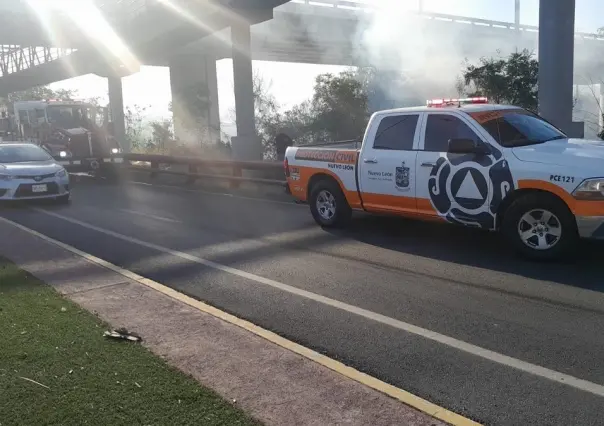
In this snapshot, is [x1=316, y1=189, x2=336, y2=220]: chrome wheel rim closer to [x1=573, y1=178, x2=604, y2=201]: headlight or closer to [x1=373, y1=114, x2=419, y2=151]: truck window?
[x1=373, y1=114, x2=419, y2=151]: truck window

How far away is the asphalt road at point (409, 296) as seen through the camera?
3908mm

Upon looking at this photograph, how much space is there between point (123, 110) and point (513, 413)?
39739 millimetres

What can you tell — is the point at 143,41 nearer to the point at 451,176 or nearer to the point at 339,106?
the point at 339,106

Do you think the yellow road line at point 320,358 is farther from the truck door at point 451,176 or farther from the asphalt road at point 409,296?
the truck door at point 451,176

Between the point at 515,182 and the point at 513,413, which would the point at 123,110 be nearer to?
the point at 515,182

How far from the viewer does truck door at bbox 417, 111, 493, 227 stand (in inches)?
279

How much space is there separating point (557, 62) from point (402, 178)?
5963 mm

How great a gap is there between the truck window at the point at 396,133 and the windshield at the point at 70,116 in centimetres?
1560

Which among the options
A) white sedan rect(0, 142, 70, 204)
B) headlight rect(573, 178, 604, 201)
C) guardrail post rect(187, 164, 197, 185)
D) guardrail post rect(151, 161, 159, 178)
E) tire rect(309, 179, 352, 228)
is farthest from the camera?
guardrail post rect(151, 161, 159, 178)

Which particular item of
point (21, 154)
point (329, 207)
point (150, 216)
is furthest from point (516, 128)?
point (21, 154)

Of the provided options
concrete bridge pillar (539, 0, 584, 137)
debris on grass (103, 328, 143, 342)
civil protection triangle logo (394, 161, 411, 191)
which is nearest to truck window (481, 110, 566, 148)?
civil protection triangle logo (394, 161, 411, 191)

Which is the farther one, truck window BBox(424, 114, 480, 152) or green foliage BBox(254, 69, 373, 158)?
green foliage BBox(254, 69, 373, 158)

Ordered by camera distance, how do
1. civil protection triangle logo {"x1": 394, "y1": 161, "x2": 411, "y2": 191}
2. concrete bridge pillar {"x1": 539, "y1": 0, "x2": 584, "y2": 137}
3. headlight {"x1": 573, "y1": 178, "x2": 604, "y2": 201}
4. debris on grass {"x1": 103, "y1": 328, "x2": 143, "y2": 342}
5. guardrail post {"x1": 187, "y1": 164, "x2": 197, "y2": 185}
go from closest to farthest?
1. debris on grass {"x1": 103, "y1": 328, "x2": 143, "y2": 342}
2. headlight {"x1": 573, "y1": 178, "x2": 604, "y2": 201}
3. civil protection triangle logo {"x1": 394, "y1": 161, "x2": 411, "y2": 191}
4. concrete bridge pillar {"x1": 539, "y1": 0, "x2": 584, "y2": 137}
5. guardrail post {"x1": 187, "y1": 164, "x2": 197, "y2": 185}

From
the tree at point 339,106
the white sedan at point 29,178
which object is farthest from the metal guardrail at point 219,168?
the tree at point 339,106
